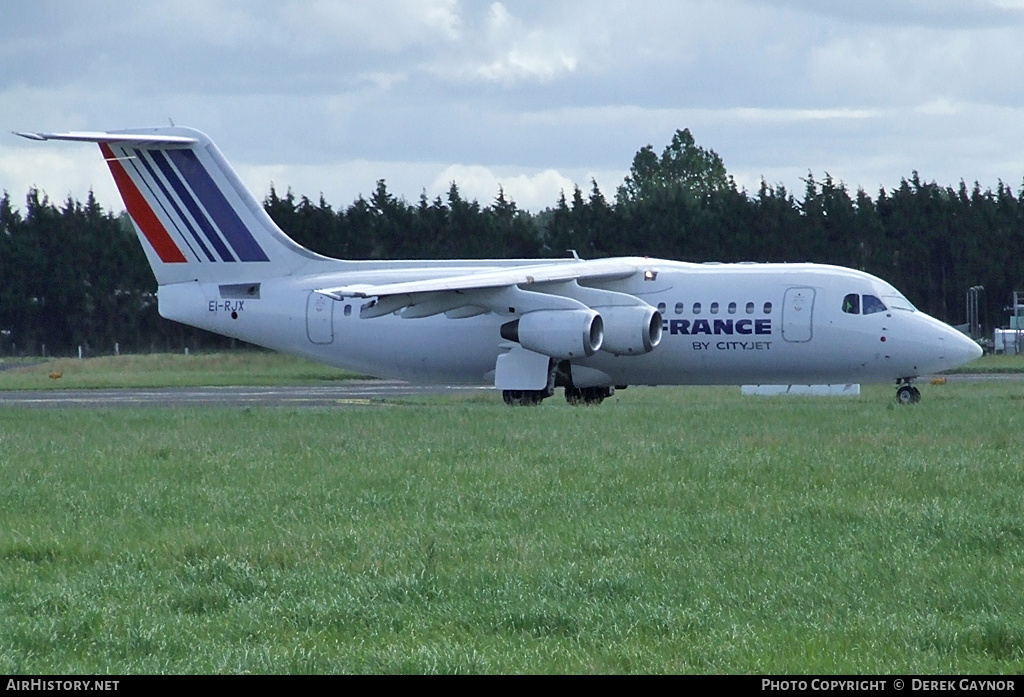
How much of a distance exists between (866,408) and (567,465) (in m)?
10.3

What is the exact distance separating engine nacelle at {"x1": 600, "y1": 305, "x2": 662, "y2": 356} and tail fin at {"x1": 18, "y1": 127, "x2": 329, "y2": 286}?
24.1 ft

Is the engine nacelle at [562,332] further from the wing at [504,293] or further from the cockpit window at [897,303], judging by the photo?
the cockpit window at [897,303]

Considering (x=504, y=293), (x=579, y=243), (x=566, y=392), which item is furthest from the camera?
(x=579, y=243)

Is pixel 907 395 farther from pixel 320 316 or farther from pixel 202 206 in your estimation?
pixel 202 206

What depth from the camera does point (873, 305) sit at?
27.9 meters

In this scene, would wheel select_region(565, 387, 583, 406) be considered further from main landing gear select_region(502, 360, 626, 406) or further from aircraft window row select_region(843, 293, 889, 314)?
aircraft window row select_region(843, 293, 889, 314)

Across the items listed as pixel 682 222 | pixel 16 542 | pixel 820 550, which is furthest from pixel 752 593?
pixel 682 222

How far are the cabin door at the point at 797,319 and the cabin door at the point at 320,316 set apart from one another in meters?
9.38

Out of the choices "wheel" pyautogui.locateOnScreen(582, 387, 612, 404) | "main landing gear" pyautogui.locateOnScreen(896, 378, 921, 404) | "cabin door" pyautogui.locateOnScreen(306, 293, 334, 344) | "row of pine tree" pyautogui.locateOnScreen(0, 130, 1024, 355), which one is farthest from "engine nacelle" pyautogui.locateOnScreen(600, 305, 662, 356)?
"row of pine tree" pyautogui.locateOnScreen(0, 130, 1024, 355)

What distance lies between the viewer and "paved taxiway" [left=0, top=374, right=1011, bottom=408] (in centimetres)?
3216

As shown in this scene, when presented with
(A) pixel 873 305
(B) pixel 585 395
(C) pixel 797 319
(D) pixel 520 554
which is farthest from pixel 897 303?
(D) pixel 520 554

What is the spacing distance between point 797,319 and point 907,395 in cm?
260

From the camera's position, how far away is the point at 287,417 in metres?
23.3

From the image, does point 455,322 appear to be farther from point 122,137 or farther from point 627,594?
point 627,594
